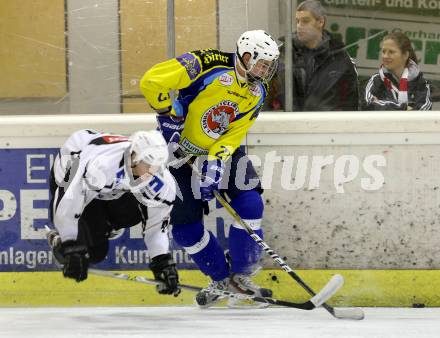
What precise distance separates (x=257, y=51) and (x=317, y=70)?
0.52 m

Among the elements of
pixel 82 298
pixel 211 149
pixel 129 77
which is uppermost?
pixel 129 77

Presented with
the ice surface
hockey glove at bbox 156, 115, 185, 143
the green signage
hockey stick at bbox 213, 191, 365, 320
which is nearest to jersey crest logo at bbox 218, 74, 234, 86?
hockey glove at bbox 156, 115, 185, 143

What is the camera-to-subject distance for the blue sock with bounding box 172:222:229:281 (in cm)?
518

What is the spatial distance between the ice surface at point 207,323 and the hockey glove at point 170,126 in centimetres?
79

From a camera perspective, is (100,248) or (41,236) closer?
(100,248)

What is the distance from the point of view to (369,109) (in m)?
5.39

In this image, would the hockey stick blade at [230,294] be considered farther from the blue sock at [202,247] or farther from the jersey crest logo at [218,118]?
the jersey crest logo at [218,118]

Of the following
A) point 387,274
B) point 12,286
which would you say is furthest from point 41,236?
point 387,274

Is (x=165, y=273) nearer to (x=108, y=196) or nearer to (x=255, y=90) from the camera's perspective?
(x=108, y=196)

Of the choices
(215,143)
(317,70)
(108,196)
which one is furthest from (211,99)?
(108,196)

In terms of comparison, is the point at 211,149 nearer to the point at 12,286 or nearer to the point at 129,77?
the point at 129,77

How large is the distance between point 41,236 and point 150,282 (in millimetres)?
776

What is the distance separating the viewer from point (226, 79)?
16.9 ft

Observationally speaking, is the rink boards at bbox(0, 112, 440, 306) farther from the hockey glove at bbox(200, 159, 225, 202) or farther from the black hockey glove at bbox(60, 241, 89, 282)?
the black hockey glove at bbox(60, 241, 89, 282)
